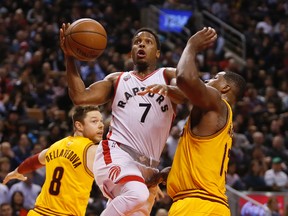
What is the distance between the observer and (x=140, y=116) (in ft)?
21.9

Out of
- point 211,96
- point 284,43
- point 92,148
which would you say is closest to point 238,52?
point 284,43

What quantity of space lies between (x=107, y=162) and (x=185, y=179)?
0.84 meters

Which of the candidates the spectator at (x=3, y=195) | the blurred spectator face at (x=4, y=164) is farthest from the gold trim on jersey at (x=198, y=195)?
the blurred spectator face at (x=4, y=164)

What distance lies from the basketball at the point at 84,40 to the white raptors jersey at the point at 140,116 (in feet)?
1.41

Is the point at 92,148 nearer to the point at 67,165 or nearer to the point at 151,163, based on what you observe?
the point at 67,165

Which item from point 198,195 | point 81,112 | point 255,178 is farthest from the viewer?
point 255,178

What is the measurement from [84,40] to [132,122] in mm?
854

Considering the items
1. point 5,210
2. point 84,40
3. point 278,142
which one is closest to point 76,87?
point 84,40

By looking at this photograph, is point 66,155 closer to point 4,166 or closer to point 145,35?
point 145,35

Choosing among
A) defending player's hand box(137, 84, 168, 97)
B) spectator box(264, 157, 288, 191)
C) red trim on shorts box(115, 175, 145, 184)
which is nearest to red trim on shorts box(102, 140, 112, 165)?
red trim on shorts box(115, 175, 145, 184)

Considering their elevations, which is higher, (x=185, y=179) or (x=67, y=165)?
(x=185, y=179)

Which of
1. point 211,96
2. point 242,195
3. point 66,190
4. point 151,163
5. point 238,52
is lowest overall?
point 238,52

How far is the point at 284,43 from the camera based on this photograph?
1980cm

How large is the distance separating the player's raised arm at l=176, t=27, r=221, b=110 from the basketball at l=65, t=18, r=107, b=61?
115 cm
